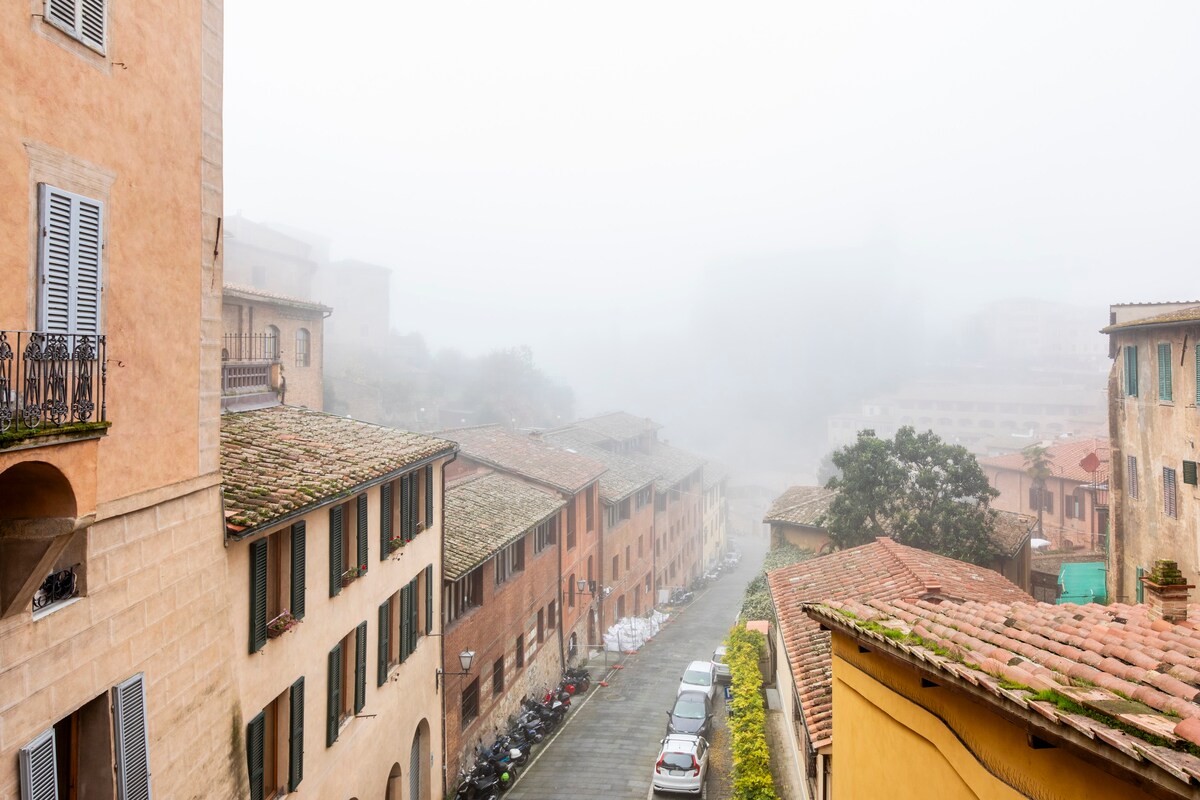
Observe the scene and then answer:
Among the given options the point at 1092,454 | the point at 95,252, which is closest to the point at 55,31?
the point at 95,252

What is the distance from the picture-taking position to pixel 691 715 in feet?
74.0

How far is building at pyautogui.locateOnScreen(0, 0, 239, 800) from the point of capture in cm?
576

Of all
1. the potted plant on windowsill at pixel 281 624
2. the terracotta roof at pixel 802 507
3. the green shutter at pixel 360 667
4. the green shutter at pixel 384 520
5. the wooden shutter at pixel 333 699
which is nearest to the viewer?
the potted plant on windowsill at pixel 281 624

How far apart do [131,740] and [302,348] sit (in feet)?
102

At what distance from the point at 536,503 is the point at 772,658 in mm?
9722

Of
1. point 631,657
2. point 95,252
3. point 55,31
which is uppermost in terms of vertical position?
point 55,31

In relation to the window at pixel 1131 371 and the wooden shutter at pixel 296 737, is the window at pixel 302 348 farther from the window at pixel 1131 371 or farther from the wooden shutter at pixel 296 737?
the window at pixel 1131 371

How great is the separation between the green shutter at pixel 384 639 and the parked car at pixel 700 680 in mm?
11649

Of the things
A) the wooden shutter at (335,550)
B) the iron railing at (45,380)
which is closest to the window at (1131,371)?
the wooden shutter at (335,550)

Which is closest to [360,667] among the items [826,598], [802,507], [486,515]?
[826,598]

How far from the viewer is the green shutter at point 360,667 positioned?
46.2ft

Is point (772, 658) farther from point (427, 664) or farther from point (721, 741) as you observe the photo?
point (427, 664)

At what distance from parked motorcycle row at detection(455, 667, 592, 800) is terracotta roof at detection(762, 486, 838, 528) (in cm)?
1116

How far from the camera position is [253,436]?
43.9ft
